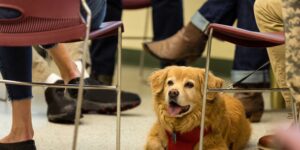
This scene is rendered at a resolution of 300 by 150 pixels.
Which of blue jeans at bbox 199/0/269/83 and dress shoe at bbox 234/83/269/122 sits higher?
blue jeans at bbox 199/0/269/83

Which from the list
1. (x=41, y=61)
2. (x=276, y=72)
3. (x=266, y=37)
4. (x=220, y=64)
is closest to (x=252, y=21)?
(x=276, y=72)

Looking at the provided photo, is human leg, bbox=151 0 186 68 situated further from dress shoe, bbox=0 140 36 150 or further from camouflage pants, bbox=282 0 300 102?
camouflage pants, bbox=282 0 300 102

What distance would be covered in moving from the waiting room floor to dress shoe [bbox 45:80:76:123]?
0.03m

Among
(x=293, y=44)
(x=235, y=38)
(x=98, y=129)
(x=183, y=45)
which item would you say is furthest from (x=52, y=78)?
(x=293, y=44)

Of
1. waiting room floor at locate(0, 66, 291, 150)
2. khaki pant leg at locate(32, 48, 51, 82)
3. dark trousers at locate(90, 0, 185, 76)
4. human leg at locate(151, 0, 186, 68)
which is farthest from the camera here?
human leg at locate(151, 0, 186, 68)

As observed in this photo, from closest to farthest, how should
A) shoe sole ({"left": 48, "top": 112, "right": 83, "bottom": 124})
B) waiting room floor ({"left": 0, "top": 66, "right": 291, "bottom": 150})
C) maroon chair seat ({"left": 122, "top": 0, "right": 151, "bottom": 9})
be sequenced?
waiting room floor ({"left": 0, "top": 66, "right": 291, "bottom": 150}) → shoe sole ({"left": 48, "top": 112, "right": 83, "bottom": 124}) → maroon chair seat ({"left": 122, "top": 0, "right": 151, "bottom": 9})

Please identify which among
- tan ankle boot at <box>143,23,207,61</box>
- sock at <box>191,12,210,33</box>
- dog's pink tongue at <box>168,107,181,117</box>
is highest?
sock at <box>191,12,210,33</box>

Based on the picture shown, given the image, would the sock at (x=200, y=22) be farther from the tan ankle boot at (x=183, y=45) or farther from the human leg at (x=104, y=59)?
the human leg at (x=104, y=59)

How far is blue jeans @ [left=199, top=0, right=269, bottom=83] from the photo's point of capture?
249 centimetres

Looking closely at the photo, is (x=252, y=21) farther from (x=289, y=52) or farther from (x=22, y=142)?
(x=289, y=52)

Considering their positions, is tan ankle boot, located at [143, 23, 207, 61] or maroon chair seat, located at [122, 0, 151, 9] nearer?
tan ankle boot, located at [143, 23, 207, 61]

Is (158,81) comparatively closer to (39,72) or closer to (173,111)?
(173,111)

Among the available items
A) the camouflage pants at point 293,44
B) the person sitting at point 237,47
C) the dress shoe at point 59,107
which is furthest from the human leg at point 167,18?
the camouflage pants at point 293,44

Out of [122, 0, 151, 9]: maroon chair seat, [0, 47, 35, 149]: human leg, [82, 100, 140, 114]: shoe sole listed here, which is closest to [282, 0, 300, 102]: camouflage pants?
[0, 47, 35, 149]: human leg
